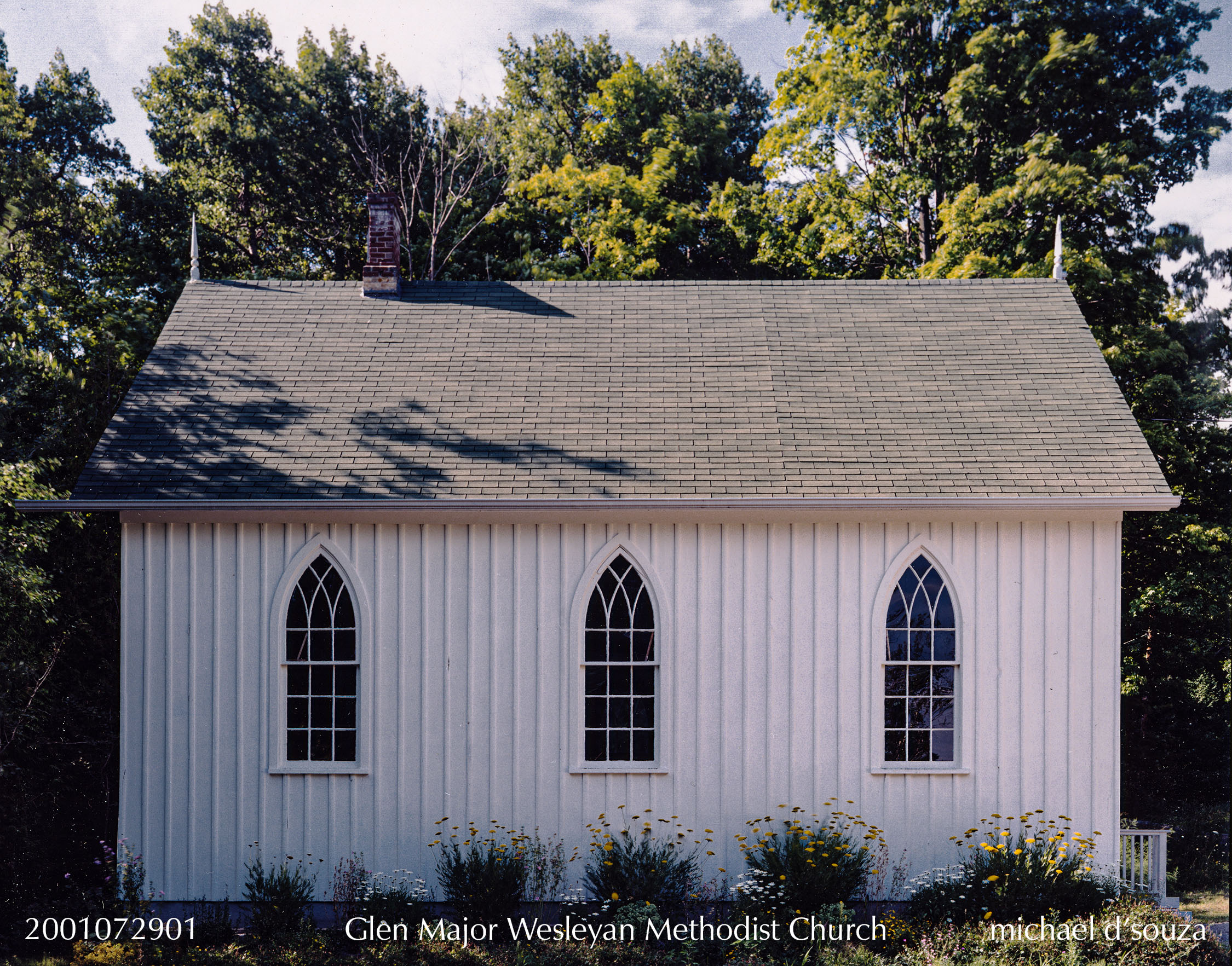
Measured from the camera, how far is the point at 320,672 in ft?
32.4

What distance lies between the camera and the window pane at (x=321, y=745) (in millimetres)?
9805

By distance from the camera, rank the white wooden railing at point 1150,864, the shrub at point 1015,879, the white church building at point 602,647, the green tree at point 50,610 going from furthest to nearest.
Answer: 1. the green tree at point 50,610
2. the white wooden railing at point 1150,864
3. the white church building at point 602,647
4. the shrub at point 1015,879

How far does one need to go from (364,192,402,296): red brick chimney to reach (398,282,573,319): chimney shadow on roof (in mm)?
271

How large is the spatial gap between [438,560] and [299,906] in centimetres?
361

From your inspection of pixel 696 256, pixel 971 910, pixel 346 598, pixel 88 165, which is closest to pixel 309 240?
pixel 88 165

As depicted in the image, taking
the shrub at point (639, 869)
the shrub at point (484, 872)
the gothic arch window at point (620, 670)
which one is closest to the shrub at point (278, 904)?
the shrub at point (484, 872)

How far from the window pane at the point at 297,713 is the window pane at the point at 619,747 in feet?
10.5

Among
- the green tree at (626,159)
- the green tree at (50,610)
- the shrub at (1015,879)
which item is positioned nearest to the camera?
the shrub at (1015,879)

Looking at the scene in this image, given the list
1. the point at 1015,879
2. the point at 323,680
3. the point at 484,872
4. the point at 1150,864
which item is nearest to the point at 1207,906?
the point at 1150,864

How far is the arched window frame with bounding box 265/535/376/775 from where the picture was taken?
9.68m

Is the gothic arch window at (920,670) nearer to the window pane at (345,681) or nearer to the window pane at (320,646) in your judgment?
the window pane at (345,681)

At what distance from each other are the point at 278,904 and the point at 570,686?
11.4ft

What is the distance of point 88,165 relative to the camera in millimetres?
23891

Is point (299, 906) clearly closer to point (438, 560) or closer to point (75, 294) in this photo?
point (438, 560)
